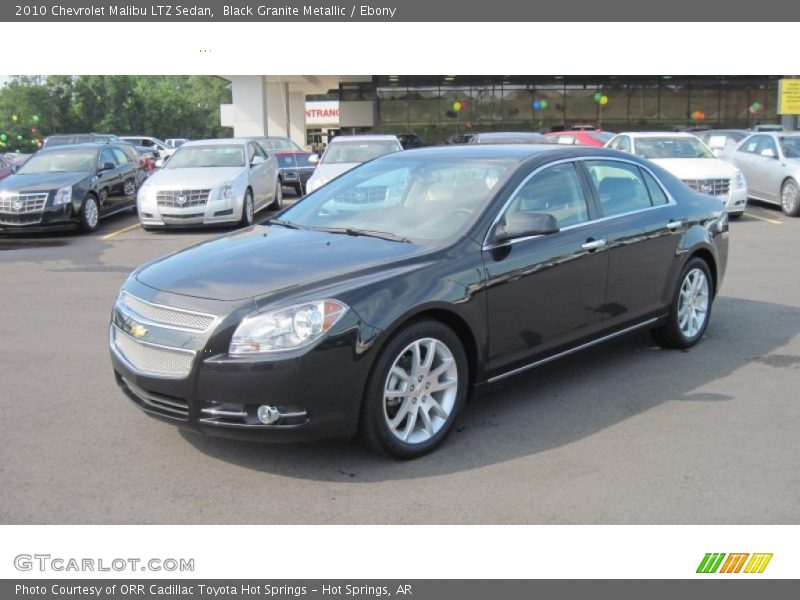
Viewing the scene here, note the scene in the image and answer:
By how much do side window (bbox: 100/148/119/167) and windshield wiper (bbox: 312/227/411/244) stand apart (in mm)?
11246

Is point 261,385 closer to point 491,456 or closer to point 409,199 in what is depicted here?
point 491,456

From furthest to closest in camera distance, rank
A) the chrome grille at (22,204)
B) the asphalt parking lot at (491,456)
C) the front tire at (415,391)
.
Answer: the chrome grille at (22,204), the front tire at (415,391), the asphalt parking lot at (491,456)

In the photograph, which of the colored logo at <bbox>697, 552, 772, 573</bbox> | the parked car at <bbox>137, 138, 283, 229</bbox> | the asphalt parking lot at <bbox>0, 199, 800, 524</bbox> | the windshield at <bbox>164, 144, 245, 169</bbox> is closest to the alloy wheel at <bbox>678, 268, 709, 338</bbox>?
the asphalt parking lot at <bbox>0, 199, 800, 524</bbox>

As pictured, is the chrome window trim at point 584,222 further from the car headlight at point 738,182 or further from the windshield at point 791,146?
the windshield at point 791,146

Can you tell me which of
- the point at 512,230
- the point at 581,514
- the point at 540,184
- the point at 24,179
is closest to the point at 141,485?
the point at 581,514

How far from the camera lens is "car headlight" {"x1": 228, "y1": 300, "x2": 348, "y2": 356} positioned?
3848 mm

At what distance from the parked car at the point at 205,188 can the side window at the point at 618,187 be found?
9078mm

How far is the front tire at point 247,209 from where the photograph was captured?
14125 millimetres

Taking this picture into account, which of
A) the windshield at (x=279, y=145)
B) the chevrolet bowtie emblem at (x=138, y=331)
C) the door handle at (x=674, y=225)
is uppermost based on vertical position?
the windshield at (x=279, y=145)

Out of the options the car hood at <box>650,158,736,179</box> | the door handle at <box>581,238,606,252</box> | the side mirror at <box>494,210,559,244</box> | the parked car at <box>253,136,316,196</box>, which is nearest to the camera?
the side mirror at <box>494,210,559,244</box>

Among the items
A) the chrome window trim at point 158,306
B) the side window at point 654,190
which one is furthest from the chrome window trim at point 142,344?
the side window at point 654,190

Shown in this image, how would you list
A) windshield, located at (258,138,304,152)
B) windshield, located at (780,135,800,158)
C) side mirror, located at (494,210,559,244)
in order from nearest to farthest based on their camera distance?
side mirror, located at (494,210,559,244)
windshield, located at (780,135,800,158)
windshield, located at (258,138,304,152)

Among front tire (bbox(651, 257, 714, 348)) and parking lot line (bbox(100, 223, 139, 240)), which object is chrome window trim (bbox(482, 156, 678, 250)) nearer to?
front tire (bbox(651, 257, 714, 348))

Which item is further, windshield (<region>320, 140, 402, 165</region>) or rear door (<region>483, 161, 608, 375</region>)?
windshield (<region>320, 140, 402, 165</region>)
